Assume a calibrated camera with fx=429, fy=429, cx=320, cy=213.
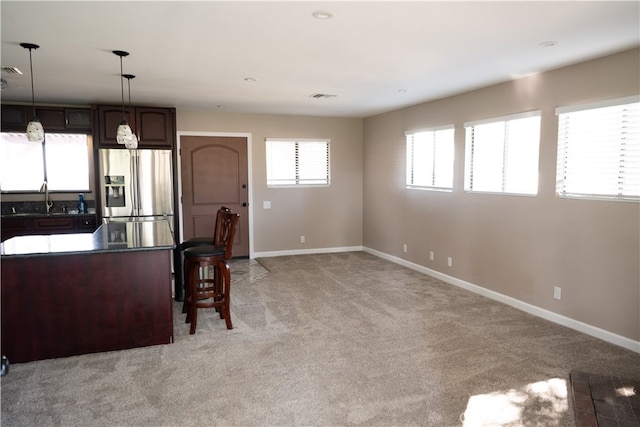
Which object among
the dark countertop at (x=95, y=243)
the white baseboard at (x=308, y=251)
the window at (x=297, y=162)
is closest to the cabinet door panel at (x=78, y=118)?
the dark countertop at (x=95, y=243)

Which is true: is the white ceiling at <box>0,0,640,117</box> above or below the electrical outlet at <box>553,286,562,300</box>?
above

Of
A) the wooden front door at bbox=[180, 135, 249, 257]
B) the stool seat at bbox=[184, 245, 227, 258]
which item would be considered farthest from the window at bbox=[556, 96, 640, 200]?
the wooden front door at bbox=[180, 135, 249, 257]

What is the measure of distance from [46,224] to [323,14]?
493cm

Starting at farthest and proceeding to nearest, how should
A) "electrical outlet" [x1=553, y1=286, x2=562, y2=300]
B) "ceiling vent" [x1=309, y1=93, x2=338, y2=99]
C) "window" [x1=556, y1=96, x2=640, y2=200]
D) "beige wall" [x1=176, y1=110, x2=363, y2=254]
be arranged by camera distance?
"beige wall" [x1=176, y1=110, x2=363, y2=254] < "ceiling vent" [x1=309, y1=93, x2=338, y2=99] < "electrical outlet" [x1=553, y1=286, x2=562, y2=300] < "window" [x1=556, y1=96, x2=640, y2=200]

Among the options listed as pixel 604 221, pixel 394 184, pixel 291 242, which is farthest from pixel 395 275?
pixel 604 221

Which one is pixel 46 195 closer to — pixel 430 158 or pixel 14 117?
pixel 14 117

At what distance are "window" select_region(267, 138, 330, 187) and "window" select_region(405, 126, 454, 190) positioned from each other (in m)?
1.72

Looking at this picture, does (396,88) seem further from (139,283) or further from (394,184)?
(139,283)

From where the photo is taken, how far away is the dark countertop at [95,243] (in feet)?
10.5

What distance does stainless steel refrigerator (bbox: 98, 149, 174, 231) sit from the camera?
5797 millimetres

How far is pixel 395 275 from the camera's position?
5973 mm

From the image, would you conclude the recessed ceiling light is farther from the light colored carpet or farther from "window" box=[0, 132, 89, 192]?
"window" box=[0, 132, 89, 192]

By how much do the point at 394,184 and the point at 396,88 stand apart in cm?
209

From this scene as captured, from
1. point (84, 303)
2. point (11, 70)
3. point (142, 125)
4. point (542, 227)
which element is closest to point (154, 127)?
point (142, 125)
